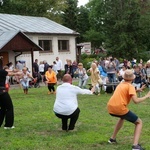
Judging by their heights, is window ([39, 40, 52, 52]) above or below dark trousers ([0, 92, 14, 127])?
above

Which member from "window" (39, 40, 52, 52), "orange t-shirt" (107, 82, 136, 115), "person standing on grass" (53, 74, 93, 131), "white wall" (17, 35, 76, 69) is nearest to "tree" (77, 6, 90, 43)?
"white wall" (17, 35, 76, 69)

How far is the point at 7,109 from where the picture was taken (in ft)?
30.9

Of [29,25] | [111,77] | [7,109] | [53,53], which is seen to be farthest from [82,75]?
[53,53]

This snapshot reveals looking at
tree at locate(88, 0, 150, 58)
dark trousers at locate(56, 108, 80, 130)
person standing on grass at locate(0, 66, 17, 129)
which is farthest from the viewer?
tree at locate(88, 0, 150, 58)

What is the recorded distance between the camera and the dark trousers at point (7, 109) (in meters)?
9.29

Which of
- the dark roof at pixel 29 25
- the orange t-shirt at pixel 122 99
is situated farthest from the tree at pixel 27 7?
the orange t-shirt at pixel 122 99

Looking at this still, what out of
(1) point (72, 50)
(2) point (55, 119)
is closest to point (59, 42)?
(1) point (72, 50)

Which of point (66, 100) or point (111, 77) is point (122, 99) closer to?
point (66, 100)

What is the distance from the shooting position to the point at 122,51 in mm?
44906

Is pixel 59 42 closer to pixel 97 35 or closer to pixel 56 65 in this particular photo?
pixel 56 65

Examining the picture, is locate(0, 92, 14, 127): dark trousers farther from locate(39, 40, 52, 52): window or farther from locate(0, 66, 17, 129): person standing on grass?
locate(39, 40, 52, 52): window

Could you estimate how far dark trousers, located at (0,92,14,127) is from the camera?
9.29 meters

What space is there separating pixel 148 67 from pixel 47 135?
1087cm

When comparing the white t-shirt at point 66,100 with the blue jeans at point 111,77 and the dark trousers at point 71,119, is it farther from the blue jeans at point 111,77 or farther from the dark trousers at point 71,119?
the blue jeans at point 111,77
